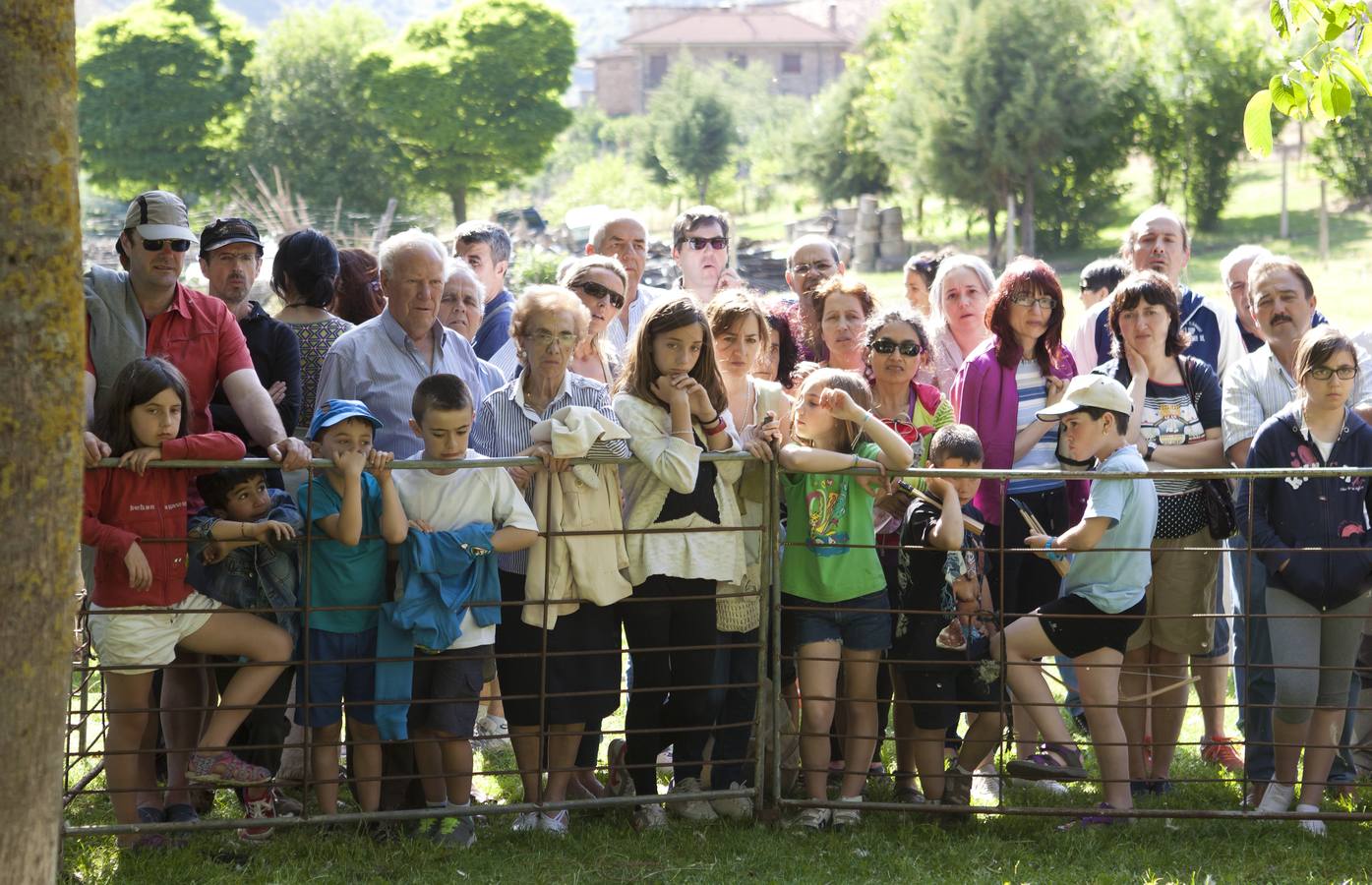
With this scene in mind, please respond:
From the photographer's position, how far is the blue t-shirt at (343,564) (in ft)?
15.4

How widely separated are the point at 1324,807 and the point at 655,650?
2537mm

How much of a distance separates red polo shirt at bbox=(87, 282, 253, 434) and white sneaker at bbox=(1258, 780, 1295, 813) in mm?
3908

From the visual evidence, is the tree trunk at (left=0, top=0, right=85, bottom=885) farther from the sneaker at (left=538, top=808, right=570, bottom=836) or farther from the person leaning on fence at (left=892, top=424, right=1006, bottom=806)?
the person leaning on fence at (left=892, top=424, right=1006, bottom=806)

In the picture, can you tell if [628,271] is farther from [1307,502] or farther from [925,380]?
[1307,502]

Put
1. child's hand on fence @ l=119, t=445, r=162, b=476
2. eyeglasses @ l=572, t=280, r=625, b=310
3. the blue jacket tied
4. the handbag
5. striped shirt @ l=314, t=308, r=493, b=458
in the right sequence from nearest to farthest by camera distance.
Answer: child's hand on fence @ l=119, t=445, r=162, b=476
the blue jacket tied
striped shirt @ l=314, t=308, r=493, b=458
the handbag
eyeglasses @ l=572, t=280, r=625, b=310

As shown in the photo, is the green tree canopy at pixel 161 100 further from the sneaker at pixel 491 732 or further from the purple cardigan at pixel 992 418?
the purple cardigan at pixel 992 418

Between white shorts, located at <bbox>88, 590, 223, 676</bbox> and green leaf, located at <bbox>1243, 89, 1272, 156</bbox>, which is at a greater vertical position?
green leaf, located at <bbox>1243, 89, 1272, 156</bbox>

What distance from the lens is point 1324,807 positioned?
526cm

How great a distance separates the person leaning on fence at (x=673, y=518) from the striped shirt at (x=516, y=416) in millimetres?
103

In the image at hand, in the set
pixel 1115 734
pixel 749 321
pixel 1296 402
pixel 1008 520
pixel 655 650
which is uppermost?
pixel 749 321

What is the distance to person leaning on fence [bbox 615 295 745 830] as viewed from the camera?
4836mm

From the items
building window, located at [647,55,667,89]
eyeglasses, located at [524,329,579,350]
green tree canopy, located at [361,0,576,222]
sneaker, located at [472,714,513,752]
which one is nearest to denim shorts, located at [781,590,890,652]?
eyeglasses, located at [524,329,579,350]

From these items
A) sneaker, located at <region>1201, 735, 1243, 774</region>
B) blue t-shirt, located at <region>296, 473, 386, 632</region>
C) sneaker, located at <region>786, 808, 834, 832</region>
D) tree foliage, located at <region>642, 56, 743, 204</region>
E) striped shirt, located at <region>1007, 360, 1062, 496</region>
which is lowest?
sneaker, located at <region>1201, 735, 1243, 774</region>

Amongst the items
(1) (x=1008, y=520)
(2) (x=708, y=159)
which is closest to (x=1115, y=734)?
(1) (x=1008, y=520)
